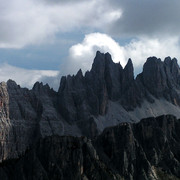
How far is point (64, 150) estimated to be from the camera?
650ft

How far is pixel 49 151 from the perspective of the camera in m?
198

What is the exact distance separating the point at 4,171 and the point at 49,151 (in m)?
20.7

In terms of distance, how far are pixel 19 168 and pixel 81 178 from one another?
2207cm

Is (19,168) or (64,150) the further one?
(64,150)

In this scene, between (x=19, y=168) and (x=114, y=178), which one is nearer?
(x=19, y=168)

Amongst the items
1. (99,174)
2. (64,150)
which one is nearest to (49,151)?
(64,150)

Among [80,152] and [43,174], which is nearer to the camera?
[43,174]

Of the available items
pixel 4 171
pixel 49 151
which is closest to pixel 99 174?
pixel 49 151

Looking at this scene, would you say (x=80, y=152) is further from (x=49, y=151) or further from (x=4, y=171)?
(x=4, y=171)

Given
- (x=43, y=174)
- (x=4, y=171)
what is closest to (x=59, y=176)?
(x=43, y=174)

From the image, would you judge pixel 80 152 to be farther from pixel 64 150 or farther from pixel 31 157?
pixel 31 157

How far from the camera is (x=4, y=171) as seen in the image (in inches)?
7224

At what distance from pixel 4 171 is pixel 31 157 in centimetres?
1185

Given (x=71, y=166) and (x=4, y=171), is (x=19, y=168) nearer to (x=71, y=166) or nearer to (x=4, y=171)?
(x=4, y=171)
